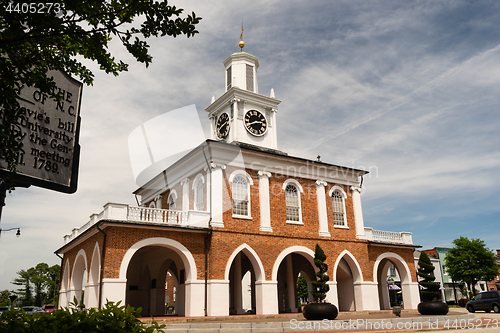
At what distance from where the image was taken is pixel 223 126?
29.9 meters

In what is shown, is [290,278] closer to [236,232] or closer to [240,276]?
[240,276]

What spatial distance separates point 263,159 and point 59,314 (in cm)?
2106

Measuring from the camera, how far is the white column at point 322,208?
87.7ft

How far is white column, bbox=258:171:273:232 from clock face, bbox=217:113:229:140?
5.48 metres

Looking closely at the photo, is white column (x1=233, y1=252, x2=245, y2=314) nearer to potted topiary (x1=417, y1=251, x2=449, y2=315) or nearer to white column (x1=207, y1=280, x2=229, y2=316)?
white column (x1=207, y1=280, x2=229, y2=316)

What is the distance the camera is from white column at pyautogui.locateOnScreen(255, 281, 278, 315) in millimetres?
22859

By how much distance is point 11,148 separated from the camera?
4.78 metres

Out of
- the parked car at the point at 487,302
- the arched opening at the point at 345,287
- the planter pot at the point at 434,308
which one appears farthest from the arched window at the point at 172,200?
the parked car at the point at 487,302

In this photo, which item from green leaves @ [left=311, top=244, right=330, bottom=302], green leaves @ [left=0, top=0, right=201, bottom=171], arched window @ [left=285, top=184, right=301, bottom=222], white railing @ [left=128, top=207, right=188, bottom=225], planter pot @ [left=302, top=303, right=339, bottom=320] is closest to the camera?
green leaves @ [left=0, top=0, right=201, bottom=171]

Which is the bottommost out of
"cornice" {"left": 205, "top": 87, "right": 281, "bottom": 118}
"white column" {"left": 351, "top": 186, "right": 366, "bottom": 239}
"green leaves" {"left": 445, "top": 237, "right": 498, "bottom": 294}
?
"green leaves" {"left": 445, "top": 237, "right": 498, "bottom": 294}

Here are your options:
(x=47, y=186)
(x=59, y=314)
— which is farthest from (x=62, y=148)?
(x=59, y=314)

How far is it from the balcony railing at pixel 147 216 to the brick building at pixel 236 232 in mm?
58

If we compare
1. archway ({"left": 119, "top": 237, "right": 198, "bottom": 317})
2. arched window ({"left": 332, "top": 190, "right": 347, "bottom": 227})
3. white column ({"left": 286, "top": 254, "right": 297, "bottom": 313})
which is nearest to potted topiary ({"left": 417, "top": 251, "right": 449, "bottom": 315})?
arched window ({"left": 332, "top": 190, "right": 347, "bottom": 227})

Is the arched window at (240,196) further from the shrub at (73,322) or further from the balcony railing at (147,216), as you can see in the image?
the shrub at (73,322)
